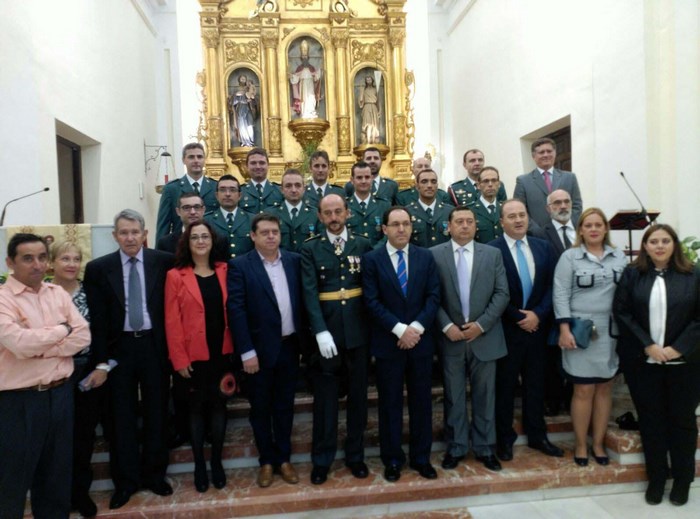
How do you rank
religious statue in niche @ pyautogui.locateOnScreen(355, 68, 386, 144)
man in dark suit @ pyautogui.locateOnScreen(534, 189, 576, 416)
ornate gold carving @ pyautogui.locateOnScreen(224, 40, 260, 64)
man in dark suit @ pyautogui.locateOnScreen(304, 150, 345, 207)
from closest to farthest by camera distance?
man in dark suit @ pyautogui.locateOnScreen(534, 189, 576, 416) → man in dark suit @ pyautogui.locateOnScreen(304, 150, 345, 207) → ornate gold carving @ pyautogui.locateOnScreen(224, 40, 260, 64) → religious statue in niche @ pyautogui.locateOnScreen(355, 68, 386, 144)

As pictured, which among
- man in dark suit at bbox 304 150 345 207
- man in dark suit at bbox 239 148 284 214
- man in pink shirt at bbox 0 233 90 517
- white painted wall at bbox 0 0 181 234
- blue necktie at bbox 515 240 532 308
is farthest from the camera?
white painted wall at bbox 0 0 181 234

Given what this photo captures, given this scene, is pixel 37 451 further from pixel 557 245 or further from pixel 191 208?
pixel 557 245

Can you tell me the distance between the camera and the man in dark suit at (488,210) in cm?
392

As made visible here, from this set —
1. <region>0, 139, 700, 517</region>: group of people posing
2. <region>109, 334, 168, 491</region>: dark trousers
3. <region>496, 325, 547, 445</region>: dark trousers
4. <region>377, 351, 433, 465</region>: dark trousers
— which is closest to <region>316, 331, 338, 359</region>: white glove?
<region>0, 139, 700, 517</region>: group of people posing

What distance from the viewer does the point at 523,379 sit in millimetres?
3303

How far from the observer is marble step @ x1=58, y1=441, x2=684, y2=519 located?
289 cm

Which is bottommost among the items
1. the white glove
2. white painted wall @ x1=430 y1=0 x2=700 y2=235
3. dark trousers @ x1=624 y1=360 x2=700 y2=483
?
dark trousers @ x1=624 y1=360 x2=700 y2=483

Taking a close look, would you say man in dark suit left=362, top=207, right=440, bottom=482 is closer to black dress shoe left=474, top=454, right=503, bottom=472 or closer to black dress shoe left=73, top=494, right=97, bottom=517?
black dress shoe left=474, top=454, right=503, bottom=472

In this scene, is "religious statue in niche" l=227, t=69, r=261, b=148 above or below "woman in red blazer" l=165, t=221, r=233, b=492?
above

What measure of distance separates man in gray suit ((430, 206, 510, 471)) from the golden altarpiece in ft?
20.0

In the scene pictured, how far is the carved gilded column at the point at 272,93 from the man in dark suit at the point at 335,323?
6290mm

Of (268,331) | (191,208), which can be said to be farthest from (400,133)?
(268,331)

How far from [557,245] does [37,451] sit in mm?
3141

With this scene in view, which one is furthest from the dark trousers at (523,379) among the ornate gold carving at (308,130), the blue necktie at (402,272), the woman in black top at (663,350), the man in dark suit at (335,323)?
the ornate gold carving at (308,130)
